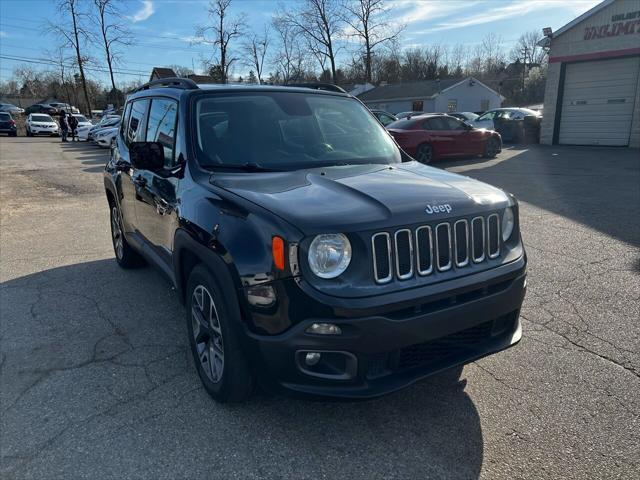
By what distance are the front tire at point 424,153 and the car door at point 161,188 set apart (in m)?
11.4

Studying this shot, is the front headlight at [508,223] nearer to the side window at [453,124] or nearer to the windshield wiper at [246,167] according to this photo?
the windshield wiper at [246,167]

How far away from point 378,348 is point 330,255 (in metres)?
0.50

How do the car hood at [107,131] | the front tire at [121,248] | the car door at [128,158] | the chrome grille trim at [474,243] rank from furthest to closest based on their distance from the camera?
1. the car hood at [107,131]
2. the front tire at [121,248]
3. the car door at [128,158]
4. the chrome grille trim at [474,243]

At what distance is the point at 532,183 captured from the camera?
36.1 ft

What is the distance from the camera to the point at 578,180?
1128 centimetres

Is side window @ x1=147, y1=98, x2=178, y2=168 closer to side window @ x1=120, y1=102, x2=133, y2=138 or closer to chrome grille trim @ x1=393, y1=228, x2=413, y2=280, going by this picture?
side window @ x1=120, y1=102, x2=133, y2=138

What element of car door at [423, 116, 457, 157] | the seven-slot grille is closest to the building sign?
car door at [423, 116, 457, 157]

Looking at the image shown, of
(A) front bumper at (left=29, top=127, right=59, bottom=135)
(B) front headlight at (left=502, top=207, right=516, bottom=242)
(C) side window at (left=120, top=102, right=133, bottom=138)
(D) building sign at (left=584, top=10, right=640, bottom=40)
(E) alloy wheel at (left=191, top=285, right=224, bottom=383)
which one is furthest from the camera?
(A) front bumper at (left=29, top=127, right=59, bottom=135)

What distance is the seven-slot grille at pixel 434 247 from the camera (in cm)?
236

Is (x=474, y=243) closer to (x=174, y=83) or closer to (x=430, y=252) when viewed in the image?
(x=430, y=252)

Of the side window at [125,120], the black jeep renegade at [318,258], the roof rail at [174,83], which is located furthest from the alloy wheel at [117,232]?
→ the black jeep renegade at [318,258]

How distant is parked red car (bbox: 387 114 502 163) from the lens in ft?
47.0

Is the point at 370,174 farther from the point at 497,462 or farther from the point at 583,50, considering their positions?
the point at 583,50

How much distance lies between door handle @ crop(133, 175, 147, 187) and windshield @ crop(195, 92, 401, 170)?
3.01 feet
